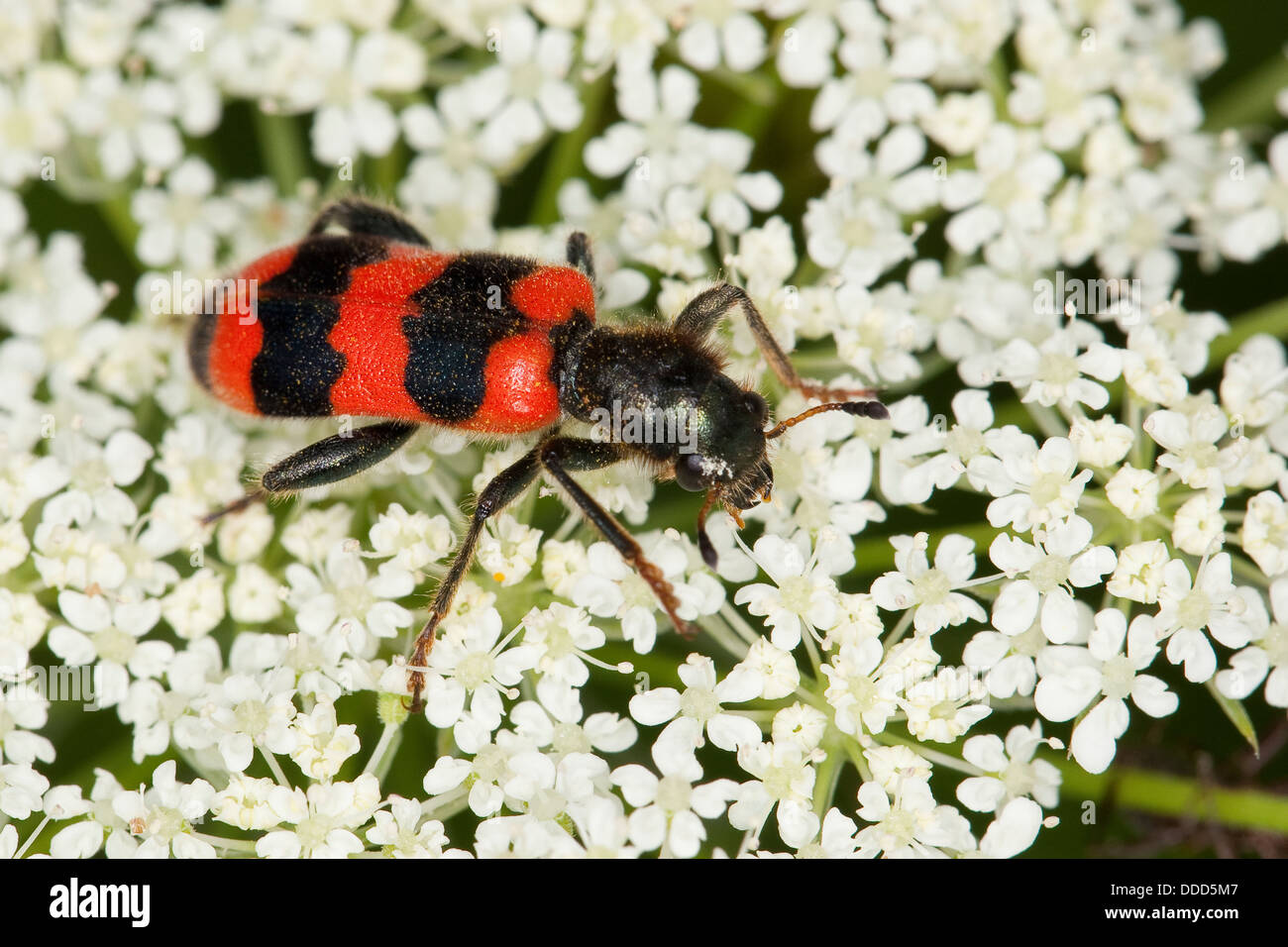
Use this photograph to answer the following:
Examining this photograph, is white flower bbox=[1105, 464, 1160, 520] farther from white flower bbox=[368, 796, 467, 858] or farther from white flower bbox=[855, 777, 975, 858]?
white flower bbox=[368, 796, 467, 858]

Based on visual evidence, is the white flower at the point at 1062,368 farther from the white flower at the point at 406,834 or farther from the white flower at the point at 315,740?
the white flower at the point at 315,740

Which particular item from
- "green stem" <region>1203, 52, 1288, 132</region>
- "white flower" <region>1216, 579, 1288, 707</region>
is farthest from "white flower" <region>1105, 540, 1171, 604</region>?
"green stem" <region>1203, 52, 1288, 132</region>

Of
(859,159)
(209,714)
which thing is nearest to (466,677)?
(209,714)

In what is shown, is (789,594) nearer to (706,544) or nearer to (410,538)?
(706,544)

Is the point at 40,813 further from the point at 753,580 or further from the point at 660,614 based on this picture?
the point at 753,580

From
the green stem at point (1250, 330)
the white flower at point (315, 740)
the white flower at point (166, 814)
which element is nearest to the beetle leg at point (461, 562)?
the white flower at point (315, 740)

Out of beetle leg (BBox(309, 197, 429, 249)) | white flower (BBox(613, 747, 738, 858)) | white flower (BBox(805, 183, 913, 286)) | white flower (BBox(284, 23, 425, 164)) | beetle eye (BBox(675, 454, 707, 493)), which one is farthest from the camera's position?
white flower (BBox(284, 23, 425, 164))
